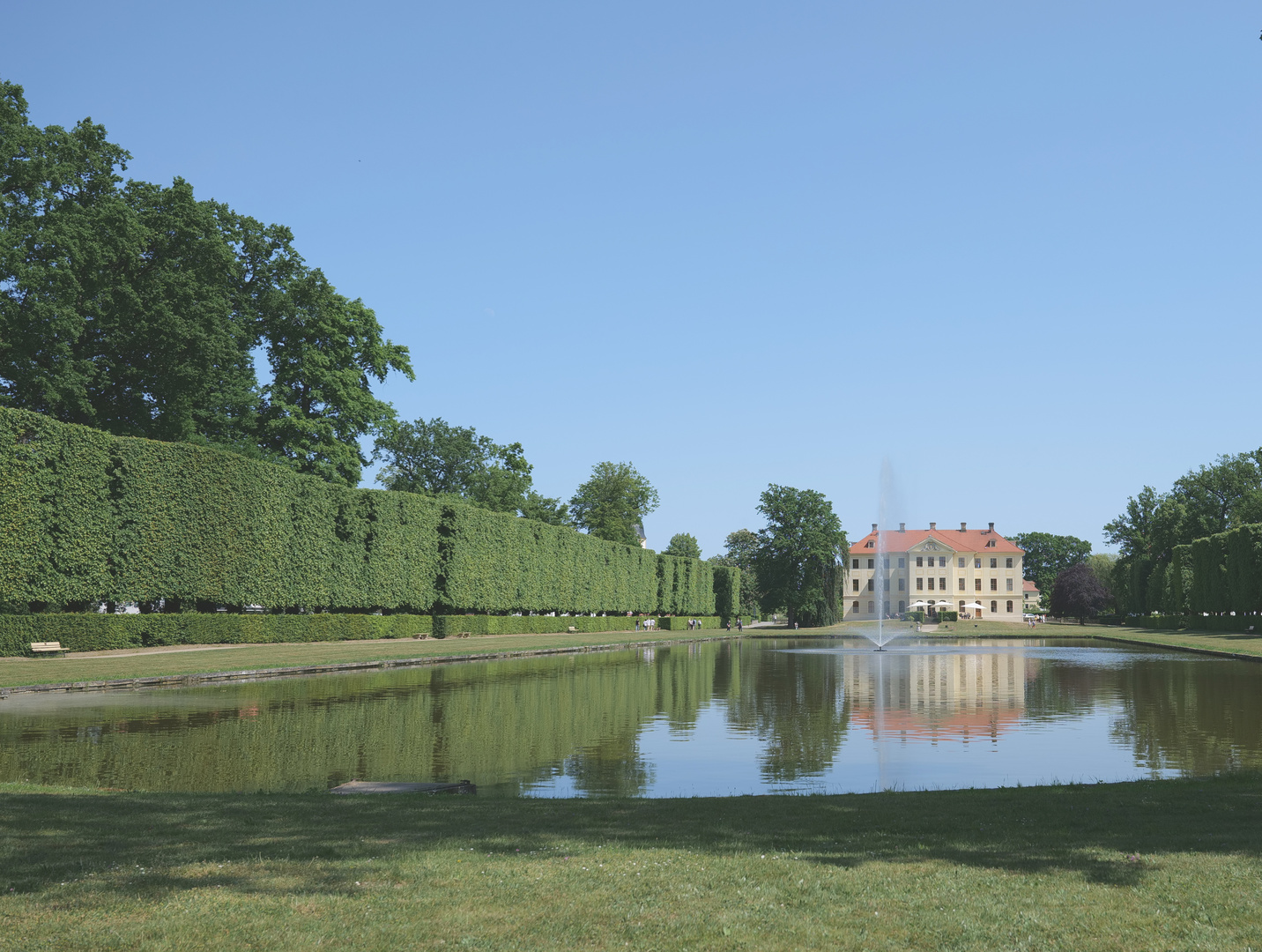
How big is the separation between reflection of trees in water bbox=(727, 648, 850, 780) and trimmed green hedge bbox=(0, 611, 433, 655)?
16.2 meters

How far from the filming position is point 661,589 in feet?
270

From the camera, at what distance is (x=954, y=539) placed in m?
137

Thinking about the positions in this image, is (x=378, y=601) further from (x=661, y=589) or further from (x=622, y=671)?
(x=661, y=589)

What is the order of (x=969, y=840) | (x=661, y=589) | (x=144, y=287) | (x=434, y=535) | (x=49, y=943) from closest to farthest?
(x=49, y=943), (x=969, y=840), (x=144, y=287), (x=434, y=535), (x=661, y=589)

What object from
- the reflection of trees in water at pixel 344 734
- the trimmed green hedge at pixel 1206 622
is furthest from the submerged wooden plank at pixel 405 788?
the trimmed green hedge at pixel 1206 622

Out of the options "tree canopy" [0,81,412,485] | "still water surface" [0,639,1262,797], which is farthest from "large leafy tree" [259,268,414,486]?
"still water surface" [0,639,1262,797]

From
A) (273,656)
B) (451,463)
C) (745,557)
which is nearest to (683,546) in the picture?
(745,557)

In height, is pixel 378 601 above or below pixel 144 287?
below

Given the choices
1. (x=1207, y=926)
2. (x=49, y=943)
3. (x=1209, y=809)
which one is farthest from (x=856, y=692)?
(x=49, y=943)

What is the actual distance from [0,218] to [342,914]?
34602mm

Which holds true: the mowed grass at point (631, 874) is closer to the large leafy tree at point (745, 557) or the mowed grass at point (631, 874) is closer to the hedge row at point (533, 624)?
the hedge row at point (533, 624)

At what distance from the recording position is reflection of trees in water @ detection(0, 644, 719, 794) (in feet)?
41.3

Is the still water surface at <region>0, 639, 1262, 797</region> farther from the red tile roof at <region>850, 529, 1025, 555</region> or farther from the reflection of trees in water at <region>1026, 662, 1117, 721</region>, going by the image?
the red tile roof at <region>850, 529, 1025, 555</region>

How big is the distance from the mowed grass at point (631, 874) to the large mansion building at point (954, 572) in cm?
12611
